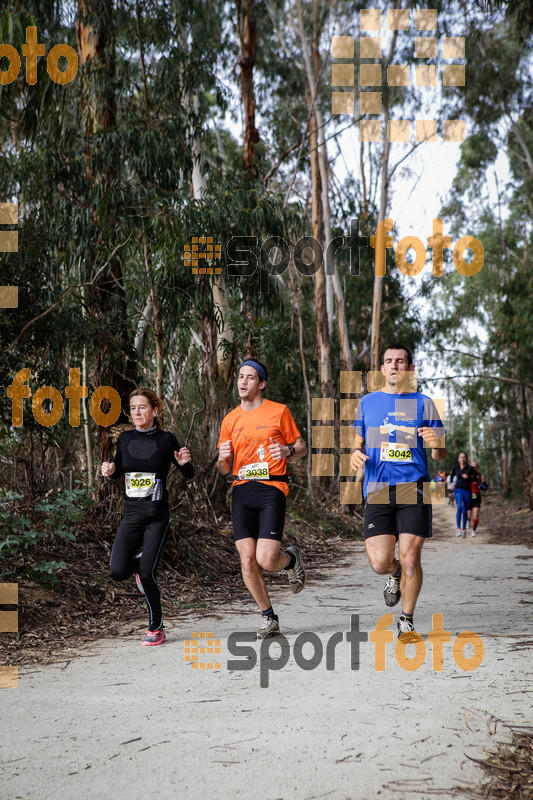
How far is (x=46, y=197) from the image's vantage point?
10469mm

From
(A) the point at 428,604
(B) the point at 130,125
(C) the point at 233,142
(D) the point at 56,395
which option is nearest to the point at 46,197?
(B) the point at 130,125

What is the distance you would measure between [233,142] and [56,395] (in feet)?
53.1

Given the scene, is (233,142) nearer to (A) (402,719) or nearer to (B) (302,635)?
(B) (302,635)

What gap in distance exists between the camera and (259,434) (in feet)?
19.8

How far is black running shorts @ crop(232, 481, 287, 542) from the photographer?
6.02 metres

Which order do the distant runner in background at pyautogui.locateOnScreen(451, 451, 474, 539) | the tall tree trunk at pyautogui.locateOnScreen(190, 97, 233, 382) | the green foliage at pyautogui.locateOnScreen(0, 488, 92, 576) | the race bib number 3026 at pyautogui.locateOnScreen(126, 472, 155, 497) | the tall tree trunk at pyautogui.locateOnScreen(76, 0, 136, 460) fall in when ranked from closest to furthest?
the race bib number 3026 at pyautogui.locateOnScreen(126, 472, 155, 497) < the green foliage at pyautogui.locateOnScreen(0, 488, 92, 576) < the tall tree trunk at pyautogui.locateOnScreen(76, 0, 136, 460) < the tall tree trunk at pyautogui.locateOnScreen(190, 97, 233, 382) < the distant runner in background at pyautogui.locateOnScreen(451, 451, 474, 539)

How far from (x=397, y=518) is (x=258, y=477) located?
102 cm

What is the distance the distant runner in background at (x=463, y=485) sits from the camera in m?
17.2
